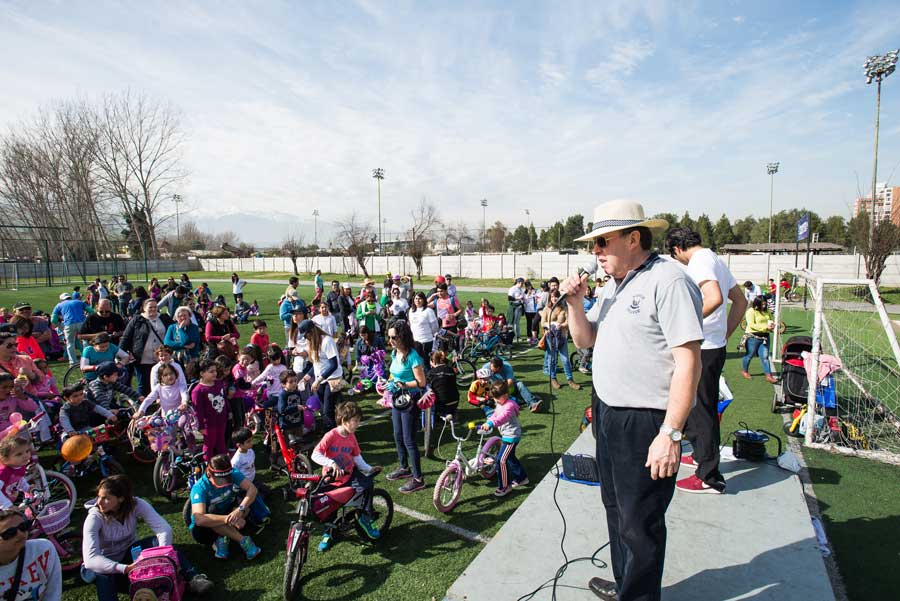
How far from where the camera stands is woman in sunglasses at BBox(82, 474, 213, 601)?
3240mm

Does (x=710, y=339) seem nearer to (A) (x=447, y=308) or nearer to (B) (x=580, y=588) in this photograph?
(B) (x=580, y=588)

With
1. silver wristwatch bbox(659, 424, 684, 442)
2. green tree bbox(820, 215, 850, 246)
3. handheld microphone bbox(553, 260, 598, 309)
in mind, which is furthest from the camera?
green tree bbox(820, 215, 850, 246)

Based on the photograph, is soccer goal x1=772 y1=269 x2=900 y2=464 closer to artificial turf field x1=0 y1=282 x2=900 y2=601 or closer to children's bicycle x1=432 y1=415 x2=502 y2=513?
artificial turf field x1=0 y1=282 x2=900 y2=601

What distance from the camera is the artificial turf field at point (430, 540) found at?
3.57 m

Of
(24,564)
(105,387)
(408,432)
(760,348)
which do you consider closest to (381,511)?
(408,432)

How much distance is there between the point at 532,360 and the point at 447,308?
2702mm

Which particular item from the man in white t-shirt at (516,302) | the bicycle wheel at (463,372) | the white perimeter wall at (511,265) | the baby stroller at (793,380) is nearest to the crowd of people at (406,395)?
the bicycle wheel at (463,372)

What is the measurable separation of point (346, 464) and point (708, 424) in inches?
125

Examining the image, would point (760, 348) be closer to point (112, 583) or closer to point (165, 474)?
point (165, 474)

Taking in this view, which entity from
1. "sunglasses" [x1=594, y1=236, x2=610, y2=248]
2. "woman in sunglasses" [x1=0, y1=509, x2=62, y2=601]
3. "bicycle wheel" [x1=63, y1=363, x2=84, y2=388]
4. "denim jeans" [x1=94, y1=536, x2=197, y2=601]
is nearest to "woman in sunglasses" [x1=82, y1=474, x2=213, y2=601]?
"denim jeans" [x1=94, y1=536, x2=197, y2=601]

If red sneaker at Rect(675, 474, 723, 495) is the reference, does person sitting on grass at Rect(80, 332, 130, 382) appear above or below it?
above

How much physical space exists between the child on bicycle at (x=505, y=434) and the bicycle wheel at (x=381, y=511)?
1273mm

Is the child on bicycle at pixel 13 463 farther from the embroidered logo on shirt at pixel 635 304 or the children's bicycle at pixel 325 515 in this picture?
the embroidered logo on shirt at pixel 635 304

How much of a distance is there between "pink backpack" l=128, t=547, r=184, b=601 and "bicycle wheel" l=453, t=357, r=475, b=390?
670cm
